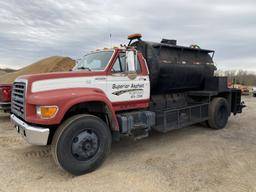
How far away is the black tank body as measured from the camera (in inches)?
242

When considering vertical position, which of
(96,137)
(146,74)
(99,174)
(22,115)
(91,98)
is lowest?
(99,174)

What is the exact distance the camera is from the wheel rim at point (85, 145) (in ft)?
13.8

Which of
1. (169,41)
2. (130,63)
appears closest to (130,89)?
(130,63)

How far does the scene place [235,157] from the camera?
504cm

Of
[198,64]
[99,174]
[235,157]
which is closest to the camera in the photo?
[99,174]

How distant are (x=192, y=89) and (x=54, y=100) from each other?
5275 mm

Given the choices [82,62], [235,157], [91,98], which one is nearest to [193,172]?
[235,157]

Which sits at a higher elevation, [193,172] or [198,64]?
[198,64]

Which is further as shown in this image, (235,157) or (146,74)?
(146,74)

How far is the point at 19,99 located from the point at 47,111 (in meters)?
0.90

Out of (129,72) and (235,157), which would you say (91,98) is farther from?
(235,157)

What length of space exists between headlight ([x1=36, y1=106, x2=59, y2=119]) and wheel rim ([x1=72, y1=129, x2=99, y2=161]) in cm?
62

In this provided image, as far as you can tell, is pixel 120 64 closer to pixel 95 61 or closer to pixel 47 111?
pixel 95 61

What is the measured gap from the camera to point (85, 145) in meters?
4.31
